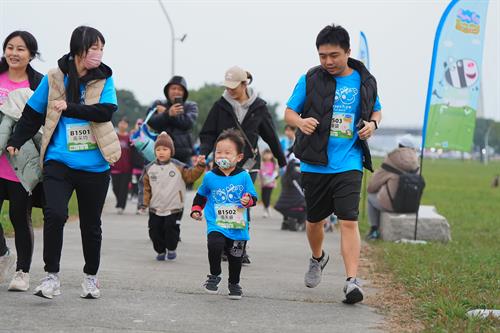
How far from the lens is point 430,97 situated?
11992mm

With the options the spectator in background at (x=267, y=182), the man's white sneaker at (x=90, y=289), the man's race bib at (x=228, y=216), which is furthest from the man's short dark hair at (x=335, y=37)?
the spectator in background at (x=267, y=182)

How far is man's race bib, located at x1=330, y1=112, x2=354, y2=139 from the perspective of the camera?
22.0 feet

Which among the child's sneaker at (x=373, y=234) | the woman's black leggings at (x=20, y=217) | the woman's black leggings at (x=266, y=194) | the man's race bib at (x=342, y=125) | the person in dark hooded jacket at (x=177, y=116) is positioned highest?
the man's race bib at (x=342, y=125)

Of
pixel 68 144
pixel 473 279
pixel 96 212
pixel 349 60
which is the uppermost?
pixel 349 60

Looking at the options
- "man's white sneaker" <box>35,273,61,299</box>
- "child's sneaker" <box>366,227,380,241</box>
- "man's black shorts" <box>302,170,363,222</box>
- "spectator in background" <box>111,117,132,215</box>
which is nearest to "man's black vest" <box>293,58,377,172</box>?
"man's black shorts" <box>302,170,363,222</box>

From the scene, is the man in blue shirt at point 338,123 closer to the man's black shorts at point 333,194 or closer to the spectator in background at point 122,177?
the man's black shorts at point 333,194

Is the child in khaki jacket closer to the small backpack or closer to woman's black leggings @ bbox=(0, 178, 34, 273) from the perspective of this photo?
woman's black leggings @ bbox=(0, 178, 34, 273)

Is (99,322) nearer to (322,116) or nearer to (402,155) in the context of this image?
(322,116)

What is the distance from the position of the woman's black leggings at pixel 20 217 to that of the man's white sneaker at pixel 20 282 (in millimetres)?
61

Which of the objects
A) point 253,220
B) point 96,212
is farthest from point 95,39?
point 253,220

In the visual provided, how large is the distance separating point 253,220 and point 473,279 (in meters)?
8.14

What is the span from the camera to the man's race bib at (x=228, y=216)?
683cm

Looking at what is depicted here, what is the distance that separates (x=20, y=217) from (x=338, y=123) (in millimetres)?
2421

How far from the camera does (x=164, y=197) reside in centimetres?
880
